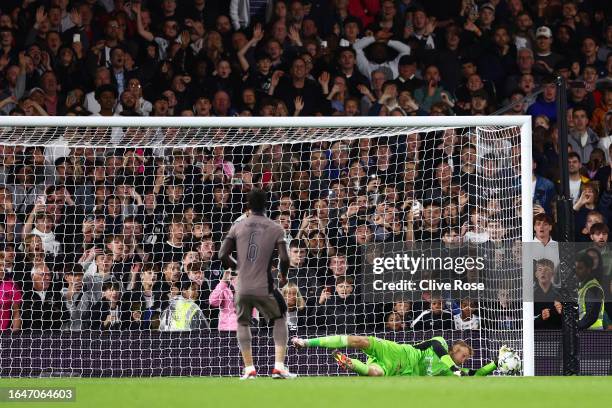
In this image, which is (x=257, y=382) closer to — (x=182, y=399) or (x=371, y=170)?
(x=182, y=399)

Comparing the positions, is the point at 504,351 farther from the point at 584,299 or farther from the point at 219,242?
the point at 219,242

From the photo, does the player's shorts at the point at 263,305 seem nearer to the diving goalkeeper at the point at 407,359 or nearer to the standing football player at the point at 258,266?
the standing football player at the point at 258,266

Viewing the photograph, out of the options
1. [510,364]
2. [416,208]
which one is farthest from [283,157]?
[510,364]

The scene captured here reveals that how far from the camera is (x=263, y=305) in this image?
9188 millimetres

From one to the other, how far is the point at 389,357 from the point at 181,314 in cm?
193

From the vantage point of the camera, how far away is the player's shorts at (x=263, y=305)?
9.16 metres

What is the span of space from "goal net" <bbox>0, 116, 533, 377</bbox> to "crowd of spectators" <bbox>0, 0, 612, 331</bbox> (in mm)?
26

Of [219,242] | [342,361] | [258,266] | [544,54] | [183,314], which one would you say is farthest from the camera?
[544,54]

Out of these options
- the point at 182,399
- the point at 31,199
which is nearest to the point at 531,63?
the point at 31,199

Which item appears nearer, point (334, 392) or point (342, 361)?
point (334, 392)

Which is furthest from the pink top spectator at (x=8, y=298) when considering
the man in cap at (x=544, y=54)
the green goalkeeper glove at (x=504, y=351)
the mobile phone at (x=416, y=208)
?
the man in cap at (x=544, y=54)

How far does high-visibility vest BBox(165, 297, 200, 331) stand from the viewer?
Result: 11164mm

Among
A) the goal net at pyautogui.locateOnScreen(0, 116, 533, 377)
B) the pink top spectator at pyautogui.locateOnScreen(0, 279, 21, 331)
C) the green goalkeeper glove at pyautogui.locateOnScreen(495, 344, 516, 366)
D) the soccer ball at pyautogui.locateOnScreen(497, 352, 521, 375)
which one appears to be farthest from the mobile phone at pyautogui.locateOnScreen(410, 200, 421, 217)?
the pink top spectator at pyautogui.locateOnScreen(0, 279, 21, 331)

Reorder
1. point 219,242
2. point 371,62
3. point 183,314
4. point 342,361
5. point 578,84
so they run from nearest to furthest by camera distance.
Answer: point 342,361, point 183,314, point 219,242, point 578,84, point 371,62
